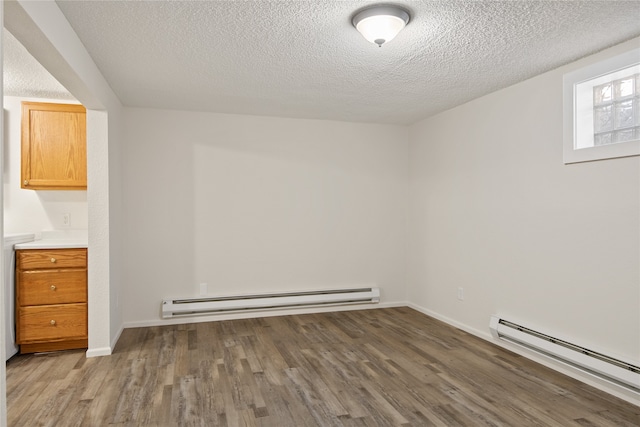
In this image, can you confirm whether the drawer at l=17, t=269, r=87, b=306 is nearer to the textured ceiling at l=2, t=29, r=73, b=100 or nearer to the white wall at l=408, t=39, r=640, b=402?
the textured ceiling at l=2, t=29, r=73, b=100

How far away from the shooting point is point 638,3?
7.34 ft

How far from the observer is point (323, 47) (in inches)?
111

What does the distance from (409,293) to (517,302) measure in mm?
1823

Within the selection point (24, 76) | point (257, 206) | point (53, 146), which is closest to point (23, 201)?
point (53, 146)

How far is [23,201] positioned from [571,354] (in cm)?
503

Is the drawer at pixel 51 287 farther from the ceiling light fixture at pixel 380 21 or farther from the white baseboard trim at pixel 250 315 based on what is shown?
the ceiling light fixture at pixel 380 21

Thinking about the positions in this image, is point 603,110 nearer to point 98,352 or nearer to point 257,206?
point 257,206

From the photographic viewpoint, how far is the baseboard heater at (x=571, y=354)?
264 centimetres

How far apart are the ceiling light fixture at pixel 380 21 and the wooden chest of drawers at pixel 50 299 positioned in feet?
9.67

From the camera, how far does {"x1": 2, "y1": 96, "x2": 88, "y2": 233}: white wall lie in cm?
404

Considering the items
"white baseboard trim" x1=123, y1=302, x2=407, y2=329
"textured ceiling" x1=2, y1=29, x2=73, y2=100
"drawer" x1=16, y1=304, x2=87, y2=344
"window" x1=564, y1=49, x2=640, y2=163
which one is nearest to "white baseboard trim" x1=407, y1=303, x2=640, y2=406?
"white baseboard trim" x1=123, y1=302, x2=407, y2=329

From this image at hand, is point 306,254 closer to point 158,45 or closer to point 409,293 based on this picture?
point 409,293

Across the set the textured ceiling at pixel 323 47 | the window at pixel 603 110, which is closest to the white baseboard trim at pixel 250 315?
the textured ceiling at pixel 323 47

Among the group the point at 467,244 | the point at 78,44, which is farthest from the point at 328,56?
the point at 467,244
